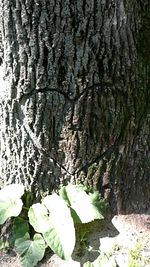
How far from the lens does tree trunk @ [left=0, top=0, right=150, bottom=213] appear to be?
242 cm

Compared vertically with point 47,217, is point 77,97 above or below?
above

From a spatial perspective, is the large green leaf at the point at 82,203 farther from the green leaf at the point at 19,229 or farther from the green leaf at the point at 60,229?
the green leaf at the point at 19,229

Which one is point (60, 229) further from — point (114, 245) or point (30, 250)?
point (114, 245)

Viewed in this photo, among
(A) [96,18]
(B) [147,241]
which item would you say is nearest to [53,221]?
(B) [147,241]

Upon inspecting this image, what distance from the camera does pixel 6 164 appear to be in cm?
278

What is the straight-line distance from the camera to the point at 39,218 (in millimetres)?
2592

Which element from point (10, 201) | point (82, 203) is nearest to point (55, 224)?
point (82, 203)

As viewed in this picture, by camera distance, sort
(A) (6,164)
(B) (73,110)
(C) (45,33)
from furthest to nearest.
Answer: (A) (6,164) < (B) (73,110) < (C) (45,33)

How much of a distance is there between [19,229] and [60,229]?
29cm

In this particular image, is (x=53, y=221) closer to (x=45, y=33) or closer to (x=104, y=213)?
(x=104, y=213)

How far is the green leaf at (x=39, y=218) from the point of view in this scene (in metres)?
2.55

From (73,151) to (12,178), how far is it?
416mm

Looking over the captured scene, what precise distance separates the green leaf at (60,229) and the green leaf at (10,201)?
15 centimetres

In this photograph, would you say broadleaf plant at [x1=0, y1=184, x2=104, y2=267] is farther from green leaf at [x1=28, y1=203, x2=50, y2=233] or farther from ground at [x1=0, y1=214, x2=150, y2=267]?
ground at [x1=0, y1=214, x2=150, y2=267]
